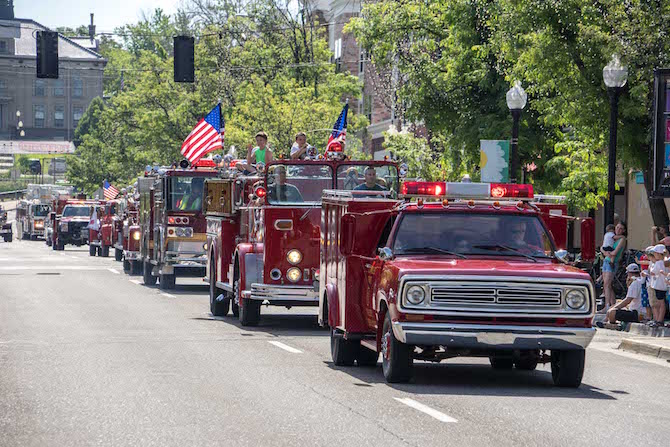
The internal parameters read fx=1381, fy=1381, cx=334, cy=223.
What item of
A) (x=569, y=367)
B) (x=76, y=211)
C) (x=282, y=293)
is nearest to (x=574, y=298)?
(x=569, y=367)

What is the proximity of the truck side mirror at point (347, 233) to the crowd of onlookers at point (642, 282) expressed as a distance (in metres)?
7.99

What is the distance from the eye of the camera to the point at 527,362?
15297 mm

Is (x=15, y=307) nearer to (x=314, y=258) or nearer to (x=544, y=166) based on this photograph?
(x=314, y=258)

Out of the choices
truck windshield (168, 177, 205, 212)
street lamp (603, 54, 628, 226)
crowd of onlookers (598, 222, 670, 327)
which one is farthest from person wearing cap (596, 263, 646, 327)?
truck windshield (168, 177, 205, 212)

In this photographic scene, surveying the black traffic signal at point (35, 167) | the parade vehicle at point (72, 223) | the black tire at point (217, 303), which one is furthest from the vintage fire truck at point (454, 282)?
the black traffic signal at point (35, 167)

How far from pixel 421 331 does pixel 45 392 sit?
3587 millimetres

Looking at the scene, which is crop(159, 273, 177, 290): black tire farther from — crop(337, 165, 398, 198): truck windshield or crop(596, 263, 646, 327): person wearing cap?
crop(596, 263, 646, 327): person wearing cap

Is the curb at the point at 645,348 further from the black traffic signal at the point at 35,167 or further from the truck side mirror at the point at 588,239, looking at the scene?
the black traffic signal at the point at 35,167

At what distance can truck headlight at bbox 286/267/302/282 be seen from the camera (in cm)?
2062

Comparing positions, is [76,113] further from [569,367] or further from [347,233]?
[569,367]

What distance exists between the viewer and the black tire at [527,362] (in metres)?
13.9

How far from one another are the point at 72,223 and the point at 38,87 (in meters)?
98.4

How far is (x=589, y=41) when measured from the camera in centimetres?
2569

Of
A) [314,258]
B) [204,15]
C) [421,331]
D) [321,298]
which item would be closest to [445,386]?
[421,331]
